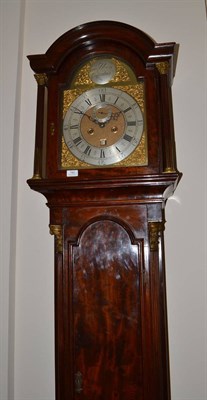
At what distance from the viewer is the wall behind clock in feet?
4.46

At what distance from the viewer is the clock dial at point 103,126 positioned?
4.15 feet

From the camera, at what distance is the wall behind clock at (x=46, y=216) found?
136 cm

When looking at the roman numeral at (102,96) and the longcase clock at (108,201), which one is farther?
the roman numeral at (102,96)

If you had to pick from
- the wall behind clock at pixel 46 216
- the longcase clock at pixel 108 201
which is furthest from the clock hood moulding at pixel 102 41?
the wall behind clock at pixel 46 216

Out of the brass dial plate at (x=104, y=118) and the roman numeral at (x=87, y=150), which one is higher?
the brass dial plate at (x=104, y=118)

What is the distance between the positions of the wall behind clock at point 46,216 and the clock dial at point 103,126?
0.86 feet

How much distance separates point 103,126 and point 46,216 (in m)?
0.44

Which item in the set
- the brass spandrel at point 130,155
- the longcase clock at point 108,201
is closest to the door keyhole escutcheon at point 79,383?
the longcase clock at point 108,201

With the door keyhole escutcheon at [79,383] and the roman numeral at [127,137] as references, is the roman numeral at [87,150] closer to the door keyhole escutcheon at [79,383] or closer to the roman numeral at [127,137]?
the roman numeral at [127,137]

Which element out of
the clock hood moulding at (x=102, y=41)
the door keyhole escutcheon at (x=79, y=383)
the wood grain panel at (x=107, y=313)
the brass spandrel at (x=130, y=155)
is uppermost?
the clock hood moulding at (x=102, y=41)

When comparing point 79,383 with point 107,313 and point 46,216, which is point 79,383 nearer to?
point 107,313

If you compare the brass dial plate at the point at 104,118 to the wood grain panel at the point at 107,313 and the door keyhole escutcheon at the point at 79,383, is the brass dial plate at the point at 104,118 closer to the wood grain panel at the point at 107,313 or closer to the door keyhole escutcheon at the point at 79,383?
the wood grain panel at the point at 107,313

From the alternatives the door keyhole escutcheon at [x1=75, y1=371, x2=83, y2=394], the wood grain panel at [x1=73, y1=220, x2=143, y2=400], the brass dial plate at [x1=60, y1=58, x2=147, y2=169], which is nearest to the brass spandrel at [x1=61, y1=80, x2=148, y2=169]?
the brass dial plate at [x1=60, y1=58, x2=147, y2=169]

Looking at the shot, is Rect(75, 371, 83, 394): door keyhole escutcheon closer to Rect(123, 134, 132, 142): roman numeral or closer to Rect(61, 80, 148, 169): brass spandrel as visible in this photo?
Rect(61, 80, 148, 169): brass spandrel
